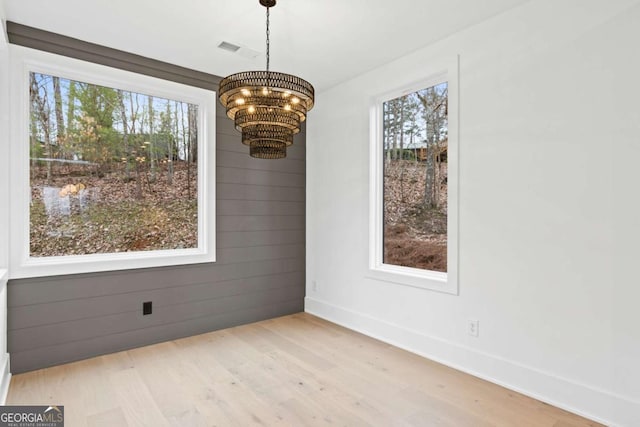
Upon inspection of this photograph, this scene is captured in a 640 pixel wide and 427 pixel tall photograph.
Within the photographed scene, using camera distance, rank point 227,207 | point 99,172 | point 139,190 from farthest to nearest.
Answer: point 227,207 → point 139,190 → point 99,172

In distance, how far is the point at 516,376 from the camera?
2.52 m

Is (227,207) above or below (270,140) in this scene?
below

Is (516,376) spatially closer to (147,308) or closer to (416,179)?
(416,179)

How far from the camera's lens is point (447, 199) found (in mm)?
3025

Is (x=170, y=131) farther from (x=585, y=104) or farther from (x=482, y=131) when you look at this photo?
(x=585, y=104)

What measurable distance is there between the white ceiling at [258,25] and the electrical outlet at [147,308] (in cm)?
221

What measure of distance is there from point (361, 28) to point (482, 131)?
3.93 ft

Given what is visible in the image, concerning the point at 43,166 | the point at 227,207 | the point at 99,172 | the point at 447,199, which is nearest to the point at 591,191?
the point at 447,199

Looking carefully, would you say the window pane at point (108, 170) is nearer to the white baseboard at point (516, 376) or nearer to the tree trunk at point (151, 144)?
the tree trunk at point (151, 144)

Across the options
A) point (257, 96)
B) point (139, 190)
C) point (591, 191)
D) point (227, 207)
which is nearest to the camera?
point (257, 96)

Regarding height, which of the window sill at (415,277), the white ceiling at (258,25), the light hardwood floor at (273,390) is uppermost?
the white ceiling at (258,25)

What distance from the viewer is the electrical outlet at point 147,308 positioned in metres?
3.31

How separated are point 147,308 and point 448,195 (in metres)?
2.78

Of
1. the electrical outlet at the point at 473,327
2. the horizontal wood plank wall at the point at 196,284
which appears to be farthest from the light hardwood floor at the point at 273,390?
the electrical outlet at the point at 473,327
